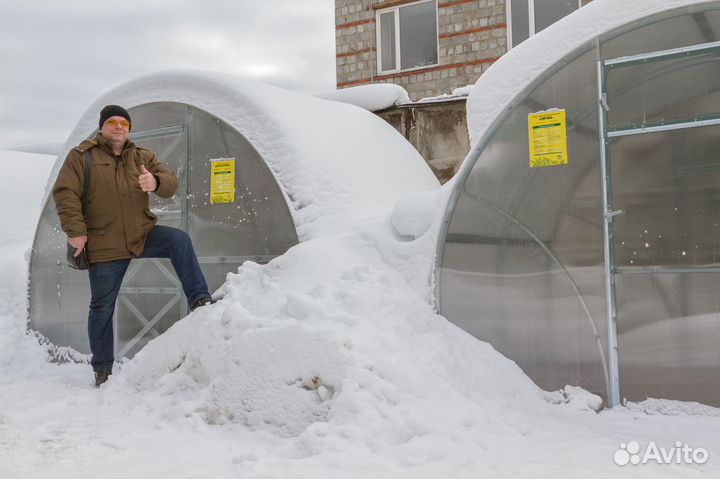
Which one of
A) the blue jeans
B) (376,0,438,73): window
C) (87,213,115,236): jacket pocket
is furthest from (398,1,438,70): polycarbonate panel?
(87,213,115,236): jacket pocket

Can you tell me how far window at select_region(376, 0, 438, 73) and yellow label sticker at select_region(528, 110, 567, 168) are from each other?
6681 millimetres

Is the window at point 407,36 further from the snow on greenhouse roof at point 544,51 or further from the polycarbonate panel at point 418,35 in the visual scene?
the snow on greenhouse roof at point 544,51

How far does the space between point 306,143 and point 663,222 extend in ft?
9.19

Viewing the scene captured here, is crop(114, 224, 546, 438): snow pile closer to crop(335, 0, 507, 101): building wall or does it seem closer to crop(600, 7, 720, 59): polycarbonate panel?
crop(600, 7, 720, 59): polycarbonate panel

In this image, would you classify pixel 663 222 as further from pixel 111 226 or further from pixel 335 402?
pixel 111 226

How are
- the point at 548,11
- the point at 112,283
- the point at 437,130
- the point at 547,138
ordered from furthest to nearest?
the point at 548,11 < the point at 437,130 < the point at 112,283 < the point at 547,138

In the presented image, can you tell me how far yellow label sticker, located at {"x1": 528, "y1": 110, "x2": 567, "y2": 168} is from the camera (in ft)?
14.7

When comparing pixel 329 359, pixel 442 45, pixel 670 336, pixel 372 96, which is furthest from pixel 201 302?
pixel 442 45

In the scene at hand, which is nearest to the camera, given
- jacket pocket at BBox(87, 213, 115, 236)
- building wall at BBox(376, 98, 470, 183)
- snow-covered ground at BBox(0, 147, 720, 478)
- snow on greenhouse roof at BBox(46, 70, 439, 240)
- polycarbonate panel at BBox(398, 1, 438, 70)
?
snow-covered ground at BBox(0, 147, 720, 478)

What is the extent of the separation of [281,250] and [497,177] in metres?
1.85

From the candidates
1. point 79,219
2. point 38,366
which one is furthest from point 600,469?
point 38,366

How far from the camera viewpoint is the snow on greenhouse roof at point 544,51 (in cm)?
430

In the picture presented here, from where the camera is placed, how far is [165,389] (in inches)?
171

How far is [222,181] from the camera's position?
5.85 meters
